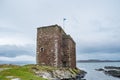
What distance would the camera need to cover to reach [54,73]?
158 ft

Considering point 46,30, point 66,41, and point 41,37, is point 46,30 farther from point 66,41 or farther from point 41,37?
point 66,41

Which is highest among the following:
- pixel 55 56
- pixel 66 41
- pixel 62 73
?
pixel 66 41

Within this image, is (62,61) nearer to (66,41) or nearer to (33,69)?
(66,41)

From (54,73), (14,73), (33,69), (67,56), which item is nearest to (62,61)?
(67,56)

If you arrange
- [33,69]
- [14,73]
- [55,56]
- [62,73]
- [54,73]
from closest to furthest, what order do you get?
[14,73]
[33,69]
[54,73]
[62,73]
[55,56]

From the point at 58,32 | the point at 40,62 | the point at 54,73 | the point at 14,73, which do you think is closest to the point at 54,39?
the point at 58,32

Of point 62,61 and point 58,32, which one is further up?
Result: point 58,32

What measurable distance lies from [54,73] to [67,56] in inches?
711

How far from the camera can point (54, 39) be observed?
194 feet

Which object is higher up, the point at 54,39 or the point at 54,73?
the point at 54,39

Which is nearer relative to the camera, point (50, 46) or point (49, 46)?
point (50, 46)

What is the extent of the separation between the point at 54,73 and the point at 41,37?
15.2 meters

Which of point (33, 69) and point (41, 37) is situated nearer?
point (33, 69)

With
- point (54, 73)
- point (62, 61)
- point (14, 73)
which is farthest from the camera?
point (62, 61)
